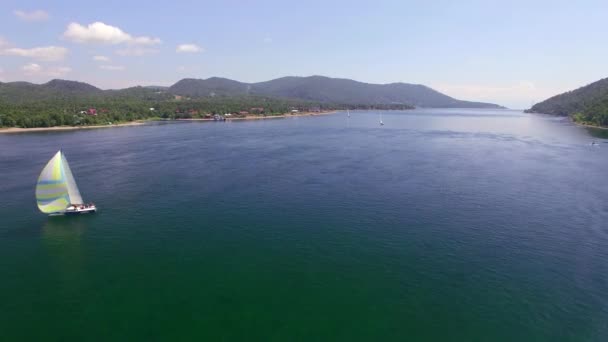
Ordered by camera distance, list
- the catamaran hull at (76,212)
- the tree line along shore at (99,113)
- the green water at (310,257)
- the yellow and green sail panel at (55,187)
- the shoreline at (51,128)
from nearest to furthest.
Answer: the green water at (310,257), the yellow and green sail panel at (55,187), the catamaran hull at (76,212), the shoreline at (51,128), the tree line along shore at (99,113)

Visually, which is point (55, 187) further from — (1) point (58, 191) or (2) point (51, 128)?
(2) point (51, 128)

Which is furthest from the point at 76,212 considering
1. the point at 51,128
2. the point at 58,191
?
the point at 51,128

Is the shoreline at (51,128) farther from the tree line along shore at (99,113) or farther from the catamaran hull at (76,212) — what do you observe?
the catamaran hull at (76,212)

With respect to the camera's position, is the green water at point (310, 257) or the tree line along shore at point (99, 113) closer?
the green water at point (310, 257)

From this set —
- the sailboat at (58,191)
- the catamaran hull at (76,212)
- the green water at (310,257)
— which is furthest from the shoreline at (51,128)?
the sailboat at (58,191)

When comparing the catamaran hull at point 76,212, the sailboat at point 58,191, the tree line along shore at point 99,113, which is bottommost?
the catamaran hull at point 76,212

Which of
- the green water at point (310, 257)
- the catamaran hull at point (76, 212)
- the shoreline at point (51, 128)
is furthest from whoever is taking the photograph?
the shoreline at point (51, 128)
